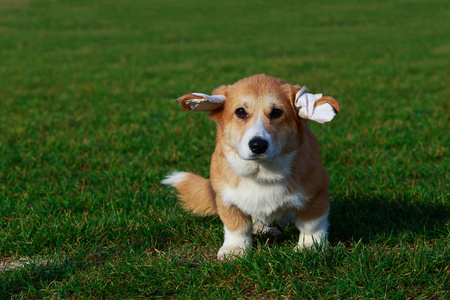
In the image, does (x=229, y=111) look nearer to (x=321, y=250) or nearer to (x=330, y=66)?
(x=321, y=250)

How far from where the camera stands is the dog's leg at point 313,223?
12.2ft

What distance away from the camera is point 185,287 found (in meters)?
3.45

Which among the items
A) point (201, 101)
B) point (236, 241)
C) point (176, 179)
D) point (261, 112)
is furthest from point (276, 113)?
point (176, 179)

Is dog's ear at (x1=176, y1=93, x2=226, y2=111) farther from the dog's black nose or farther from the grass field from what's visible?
the grass field

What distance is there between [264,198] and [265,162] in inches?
9.7

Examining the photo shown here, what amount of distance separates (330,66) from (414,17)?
41.4ft

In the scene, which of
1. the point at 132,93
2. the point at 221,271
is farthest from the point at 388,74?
the point at 221,271

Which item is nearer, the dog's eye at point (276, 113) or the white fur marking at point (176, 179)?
the dog's eye at point (276, 113)

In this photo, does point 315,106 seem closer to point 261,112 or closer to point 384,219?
point 261,112

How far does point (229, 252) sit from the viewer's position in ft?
12.4

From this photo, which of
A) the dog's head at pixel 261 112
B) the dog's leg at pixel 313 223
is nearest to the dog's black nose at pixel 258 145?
the dog's head at pixel 261 112

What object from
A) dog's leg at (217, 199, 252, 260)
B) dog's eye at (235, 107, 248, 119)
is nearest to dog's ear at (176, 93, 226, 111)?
dog's eye at (235, 107, 248, 119)

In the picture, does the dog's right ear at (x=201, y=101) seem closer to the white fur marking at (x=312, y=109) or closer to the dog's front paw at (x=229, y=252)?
the white fur marking at (x=312, y=109)

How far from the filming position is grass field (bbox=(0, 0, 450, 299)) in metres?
3.45
